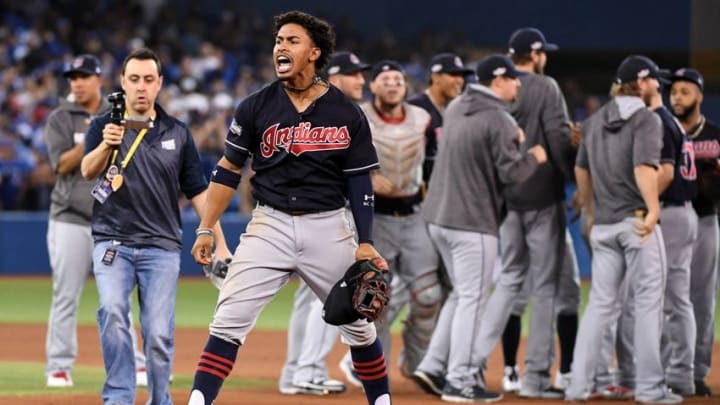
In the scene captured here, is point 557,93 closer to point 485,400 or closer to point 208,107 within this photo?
point 485,400

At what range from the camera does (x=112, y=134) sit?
25.9 feet

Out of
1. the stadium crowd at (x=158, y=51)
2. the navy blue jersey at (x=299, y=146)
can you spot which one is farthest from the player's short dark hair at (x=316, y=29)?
the stadium crowd at (x=158, y=51)

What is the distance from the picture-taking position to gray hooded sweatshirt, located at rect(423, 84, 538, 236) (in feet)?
31.0

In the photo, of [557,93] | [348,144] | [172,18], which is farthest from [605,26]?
[348,144]

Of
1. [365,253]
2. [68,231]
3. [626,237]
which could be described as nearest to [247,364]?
[68,231]

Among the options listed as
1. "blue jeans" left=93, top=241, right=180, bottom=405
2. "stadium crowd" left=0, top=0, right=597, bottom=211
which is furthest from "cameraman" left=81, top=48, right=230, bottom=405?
"stadium crowd" left=0, top=0, right=597, bottom=211

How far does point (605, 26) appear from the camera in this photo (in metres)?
29.9

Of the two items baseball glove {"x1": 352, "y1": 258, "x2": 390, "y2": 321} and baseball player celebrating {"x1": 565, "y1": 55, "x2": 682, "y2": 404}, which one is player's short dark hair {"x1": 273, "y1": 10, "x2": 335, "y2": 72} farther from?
baseball player celebrating {"x1": 565, "y1": 55, "x2": 682, "y2": 404}

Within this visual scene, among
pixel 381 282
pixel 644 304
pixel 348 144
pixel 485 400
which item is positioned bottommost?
pixel 485 400

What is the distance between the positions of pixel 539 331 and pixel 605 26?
20885mm

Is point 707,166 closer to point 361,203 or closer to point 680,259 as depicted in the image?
point 680,259

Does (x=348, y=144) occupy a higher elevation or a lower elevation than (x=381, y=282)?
higher

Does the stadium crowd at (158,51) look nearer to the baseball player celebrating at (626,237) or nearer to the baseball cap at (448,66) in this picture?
the baseball cap at (448,66)

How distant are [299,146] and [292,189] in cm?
23
